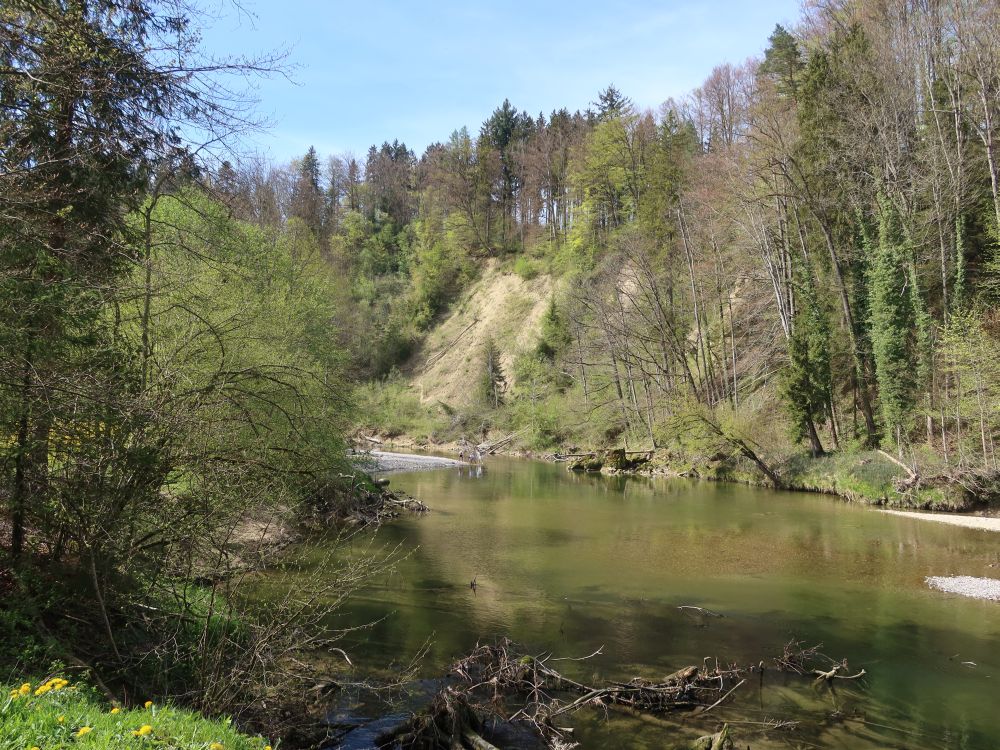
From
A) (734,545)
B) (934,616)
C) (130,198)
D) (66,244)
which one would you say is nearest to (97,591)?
(66,244)

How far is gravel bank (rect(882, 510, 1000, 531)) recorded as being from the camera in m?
18.7

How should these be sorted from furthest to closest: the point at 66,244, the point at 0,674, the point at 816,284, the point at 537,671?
the point at 816,284
the point at 537,671
the point at 66,244
the point at 0,674

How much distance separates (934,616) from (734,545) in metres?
5.78

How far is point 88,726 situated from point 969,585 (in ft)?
49.2

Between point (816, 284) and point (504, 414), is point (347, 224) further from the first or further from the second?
point (816, 284)

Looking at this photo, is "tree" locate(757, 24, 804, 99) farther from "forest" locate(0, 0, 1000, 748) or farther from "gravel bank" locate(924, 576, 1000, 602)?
"gravel bank" locate(924, 576, 1000, 602)

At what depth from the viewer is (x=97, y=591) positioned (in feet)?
20.4

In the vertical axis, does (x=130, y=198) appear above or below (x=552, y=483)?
above

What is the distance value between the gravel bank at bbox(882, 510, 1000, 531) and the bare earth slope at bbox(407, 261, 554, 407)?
33.0 meters

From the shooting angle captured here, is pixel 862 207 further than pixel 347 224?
No

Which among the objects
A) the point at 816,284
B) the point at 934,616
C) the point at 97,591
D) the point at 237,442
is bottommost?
the point at 934,616

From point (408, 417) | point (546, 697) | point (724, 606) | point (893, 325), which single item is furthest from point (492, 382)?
Result: point (546, 697)

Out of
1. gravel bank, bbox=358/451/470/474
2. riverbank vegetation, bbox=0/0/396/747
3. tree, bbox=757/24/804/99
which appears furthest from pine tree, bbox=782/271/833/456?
riverbank vegetation, bbox=0/0/396/747

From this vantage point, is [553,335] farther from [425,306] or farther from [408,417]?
[425,306]
